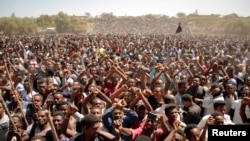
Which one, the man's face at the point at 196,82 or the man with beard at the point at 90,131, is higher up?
the man with beard at the point at 90,131

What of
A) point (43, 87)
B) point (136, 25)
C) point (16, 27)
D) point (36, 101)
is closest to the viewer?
point (36, 101)

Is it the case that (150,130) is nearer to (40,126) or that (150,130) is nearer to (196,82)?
(40,126)

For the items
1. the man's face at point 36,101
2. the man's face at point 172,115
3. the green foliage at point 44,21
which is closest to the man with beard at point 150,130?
the man's face at point 172,115

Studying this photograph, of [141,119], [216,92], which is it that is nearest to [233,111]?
[216,92]

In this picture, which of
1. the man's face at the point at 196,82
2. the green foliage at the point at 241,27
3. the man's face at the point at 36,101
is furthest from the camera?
the green foliage at the point at 241,27

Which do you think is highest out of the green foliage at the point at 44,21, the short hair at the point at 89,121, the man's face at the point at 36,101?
the short hair at the point at 89,121

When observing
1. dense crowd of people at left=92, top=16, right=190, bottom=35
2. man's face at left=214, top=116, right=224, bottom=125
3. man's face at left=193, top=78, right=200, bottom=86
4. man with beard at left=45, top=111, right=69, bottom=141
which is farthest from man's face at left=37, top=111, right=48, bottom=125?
dense crowd of people at left=92, top=16, right=190, bottom=35

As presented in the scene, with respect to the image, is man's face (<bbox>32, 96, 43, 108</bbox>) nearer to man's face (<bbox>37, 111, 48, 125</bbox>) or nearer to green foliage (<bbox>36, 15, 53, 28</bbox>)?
man's face (<bbox>37, 111, 48, 125</bbox>)

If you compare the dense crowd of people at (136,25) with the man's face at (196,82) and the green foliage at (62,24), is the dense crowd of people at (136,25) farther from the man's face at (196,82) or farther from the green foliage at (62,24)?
the man's face at (196,82)

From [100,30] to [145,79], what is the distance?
70407 mm

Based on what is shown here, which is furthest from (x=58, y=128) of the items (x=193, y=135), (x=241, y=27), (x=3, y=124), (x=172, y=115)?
(x=241, y=27)

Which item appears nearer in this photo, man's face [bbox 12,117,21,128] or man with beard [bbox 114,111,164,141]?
man with beard [bbox 114,111,164,141]

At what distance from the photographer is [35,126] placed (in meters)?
4.61

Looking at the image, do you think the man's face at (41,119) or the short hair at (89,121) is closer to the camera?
the short hair at (89,121)
